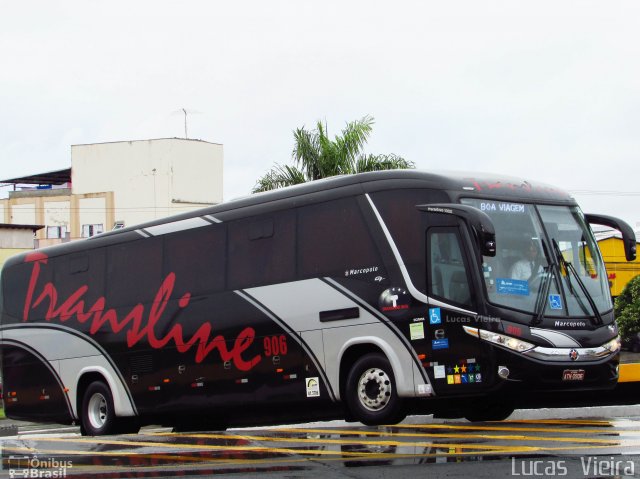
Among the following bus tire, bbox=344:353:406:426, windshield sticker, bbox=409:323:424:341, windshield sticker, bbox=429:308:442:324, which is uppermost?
windshield sticker, bbox=429:308:442:324

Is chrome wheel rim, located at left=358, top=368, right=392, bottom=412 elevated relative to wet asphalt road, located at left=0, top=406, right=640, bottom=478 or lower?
elevated

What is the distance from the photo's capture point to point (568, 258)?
48.6 ft

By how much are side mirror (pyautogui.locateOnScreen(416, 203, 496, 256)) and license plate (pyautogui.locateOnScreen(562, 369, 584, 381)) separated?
5.86 feet

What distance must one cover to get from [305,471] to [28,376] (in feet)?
45.4

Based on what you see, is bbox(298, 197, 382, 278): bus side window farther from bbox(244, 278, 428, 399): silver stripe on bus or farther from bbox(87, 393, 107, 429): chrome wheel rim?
bbox(87, 393, 107, 429): chrome wheel rim

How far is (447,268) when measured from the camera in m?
14.4

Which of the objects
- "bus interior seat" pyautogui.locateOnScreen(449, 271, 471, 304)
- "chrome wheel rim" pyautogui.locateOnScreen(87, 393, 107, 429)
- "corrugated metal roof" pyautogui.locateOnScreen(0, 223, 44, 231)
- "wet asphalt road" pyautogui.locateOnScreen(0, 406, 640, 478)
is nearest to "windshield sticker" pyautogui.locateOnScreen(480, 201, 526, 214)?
"bus interior seat" pyautogui.locateOnScreen(449, 271, 471, 304)

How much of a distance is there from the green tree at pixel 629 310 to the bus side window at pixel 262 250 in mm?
36040

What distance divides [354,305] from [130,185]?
62.3 metres

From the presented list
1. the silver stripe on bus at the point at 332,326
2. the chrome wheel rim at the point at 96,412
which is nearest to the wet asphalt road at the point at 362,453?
the silver stripe on bus at the point at 332,326

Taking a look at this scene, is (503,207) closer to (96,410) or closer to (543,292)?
(543,292)

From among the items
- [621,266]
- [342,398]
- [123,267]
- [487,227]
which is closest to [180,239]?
[123,267]

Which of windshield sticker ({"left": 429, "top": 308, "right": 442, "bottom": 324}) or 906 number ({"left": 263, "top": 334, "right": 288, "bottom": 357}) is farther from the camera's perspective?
906 number ({"left": 263, "top": 334, "right": 288, "bottom": 357})

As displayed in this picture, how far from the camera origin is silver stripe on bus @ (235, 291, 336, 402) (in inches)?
621
